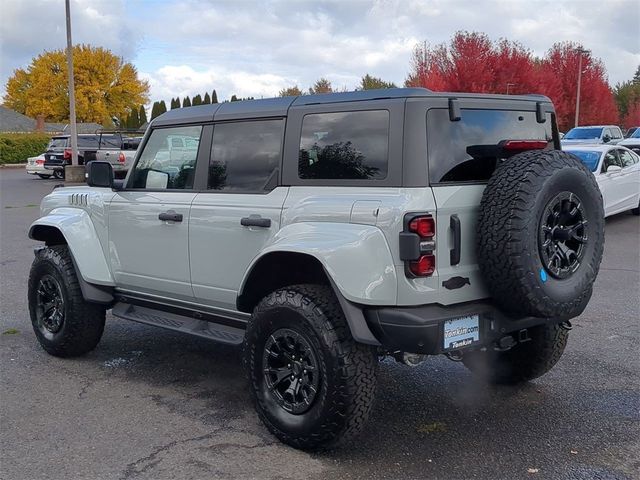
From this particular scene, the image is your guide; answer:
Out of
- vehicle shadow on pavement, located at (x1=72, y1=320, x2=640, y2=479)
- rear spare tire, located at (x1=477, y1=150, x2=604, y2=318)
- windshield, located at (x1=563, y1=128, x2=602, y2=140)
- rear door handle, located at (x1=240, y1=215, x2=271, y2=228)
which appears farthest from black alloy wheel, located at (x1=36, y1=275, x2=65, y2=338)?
windshield, located at (x1=563, y1=128, x2=602, y2=140)

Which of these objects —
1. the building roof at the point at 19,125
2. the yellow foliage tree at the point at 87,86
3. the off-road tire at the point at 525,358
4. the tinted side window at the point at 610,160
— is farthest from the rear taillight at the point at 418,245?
the yellow foliage tree at the point at 87,86

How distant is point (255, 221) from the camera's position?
423cm

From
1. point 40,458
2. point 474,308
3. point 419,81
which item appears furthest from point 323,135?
point 419,81

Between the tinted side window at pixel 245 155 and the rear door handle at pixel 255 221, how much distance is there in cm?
23

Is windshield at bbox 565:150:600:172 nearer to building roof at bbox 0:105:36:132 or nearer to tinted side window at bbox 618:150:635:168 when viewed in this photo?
tinted side window at bbox 618:150:635:168

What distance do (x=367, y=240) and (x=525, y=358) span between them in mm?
1839

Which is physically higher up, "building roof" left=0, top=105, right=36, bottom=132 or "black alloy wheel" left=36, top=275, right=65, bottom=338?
"building roof" left=0, top=105, right=36, bottom=132

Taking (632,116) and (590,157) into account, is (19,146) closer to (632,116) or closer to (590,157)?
(590,157)

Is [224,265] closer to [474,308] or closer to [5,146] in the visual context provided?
[474,308]

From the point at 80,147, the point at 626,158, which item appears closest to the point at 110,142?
the point at 80,147

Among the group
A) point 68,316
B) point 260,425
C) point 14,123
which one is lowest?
point 260,425

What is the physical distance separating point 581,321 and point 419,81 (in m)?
35.4

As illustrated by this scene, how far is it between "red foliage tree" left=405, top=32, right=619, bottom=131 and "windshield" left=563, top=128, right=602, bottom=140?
12328 mm

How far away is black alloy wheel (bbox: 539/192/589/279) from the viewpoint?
3664 mm
